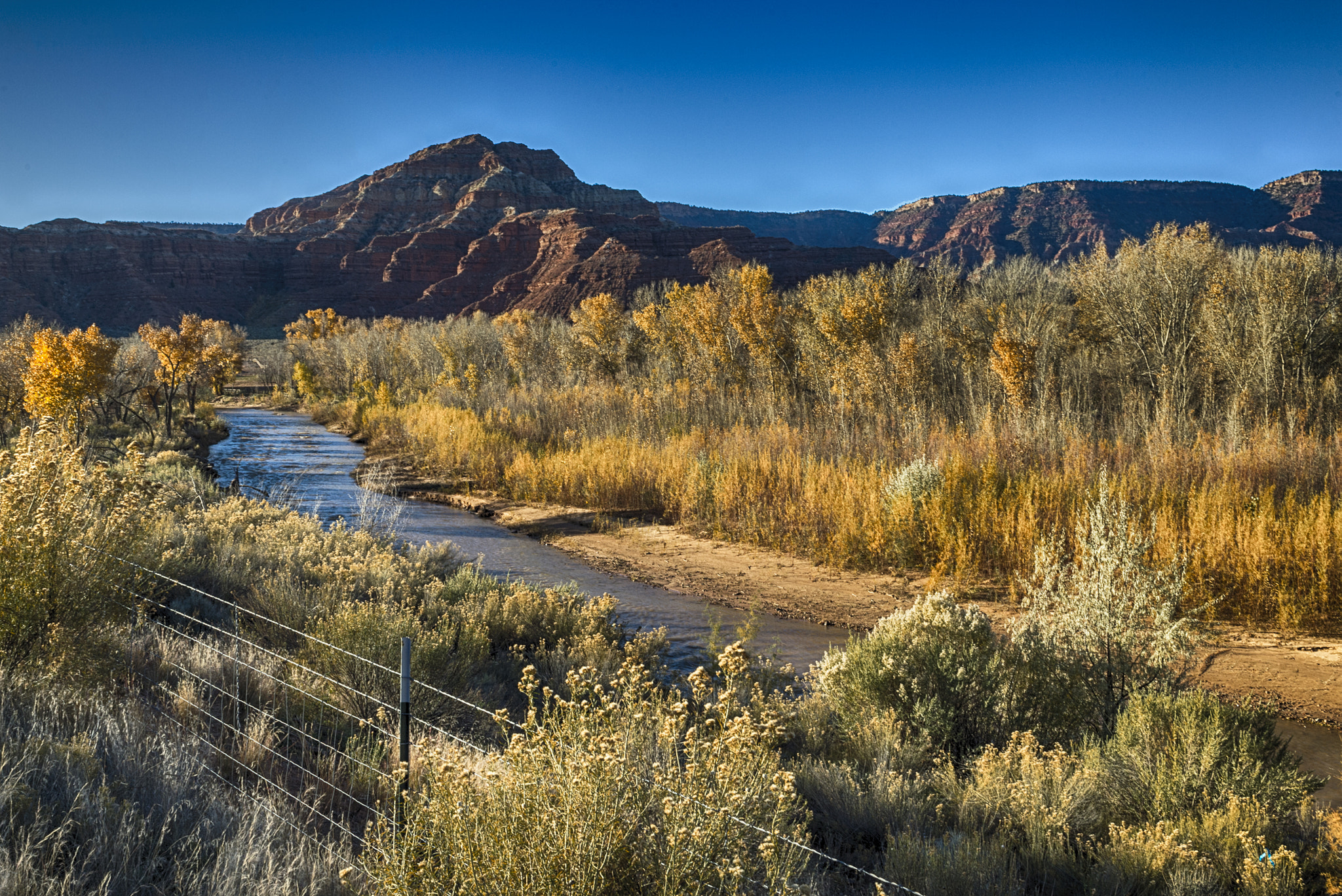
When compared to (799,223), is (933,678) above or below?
below

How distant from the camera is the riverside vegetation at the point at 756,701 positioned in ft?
7.72

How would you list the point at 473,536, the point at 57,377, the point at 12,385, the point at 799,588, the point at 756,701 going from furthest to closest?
the point at 12,385, the point at 57,377, the point at 473,536, the point at 799,588, the point at 756,701

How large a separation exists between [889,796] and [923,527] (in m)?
6.65

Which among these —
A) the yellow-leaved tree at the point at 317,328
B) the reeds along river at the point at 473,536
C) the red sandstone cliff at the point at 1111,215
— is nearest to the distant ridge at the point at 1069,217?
the red sandstone cliff at the point at 1111,215

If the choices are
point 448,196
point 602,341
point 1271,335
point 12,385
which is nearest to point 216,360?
point 12,385

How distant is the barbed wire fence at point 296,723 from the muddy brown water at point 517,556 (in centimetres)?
330

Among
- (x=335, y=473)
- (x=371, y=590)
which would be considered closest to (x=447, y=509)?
(x=335, y=473)

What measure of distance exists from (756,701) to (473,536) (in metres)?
9.76

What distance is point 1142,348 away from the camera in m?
15.6

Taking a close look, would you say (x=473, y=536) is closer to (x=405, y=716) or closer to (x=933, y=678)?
(x=933, y=678)

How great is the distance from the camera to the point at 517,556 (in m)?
12.0

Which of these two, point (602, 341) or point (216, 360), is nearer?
point (602, 341)

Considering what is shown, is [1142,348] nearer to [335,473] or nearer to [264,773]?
[264,773]

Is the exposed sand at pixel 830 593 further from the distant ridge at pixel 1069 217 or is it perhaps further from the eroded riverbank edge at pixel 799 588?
the distant ridge at pixel 1069 217
